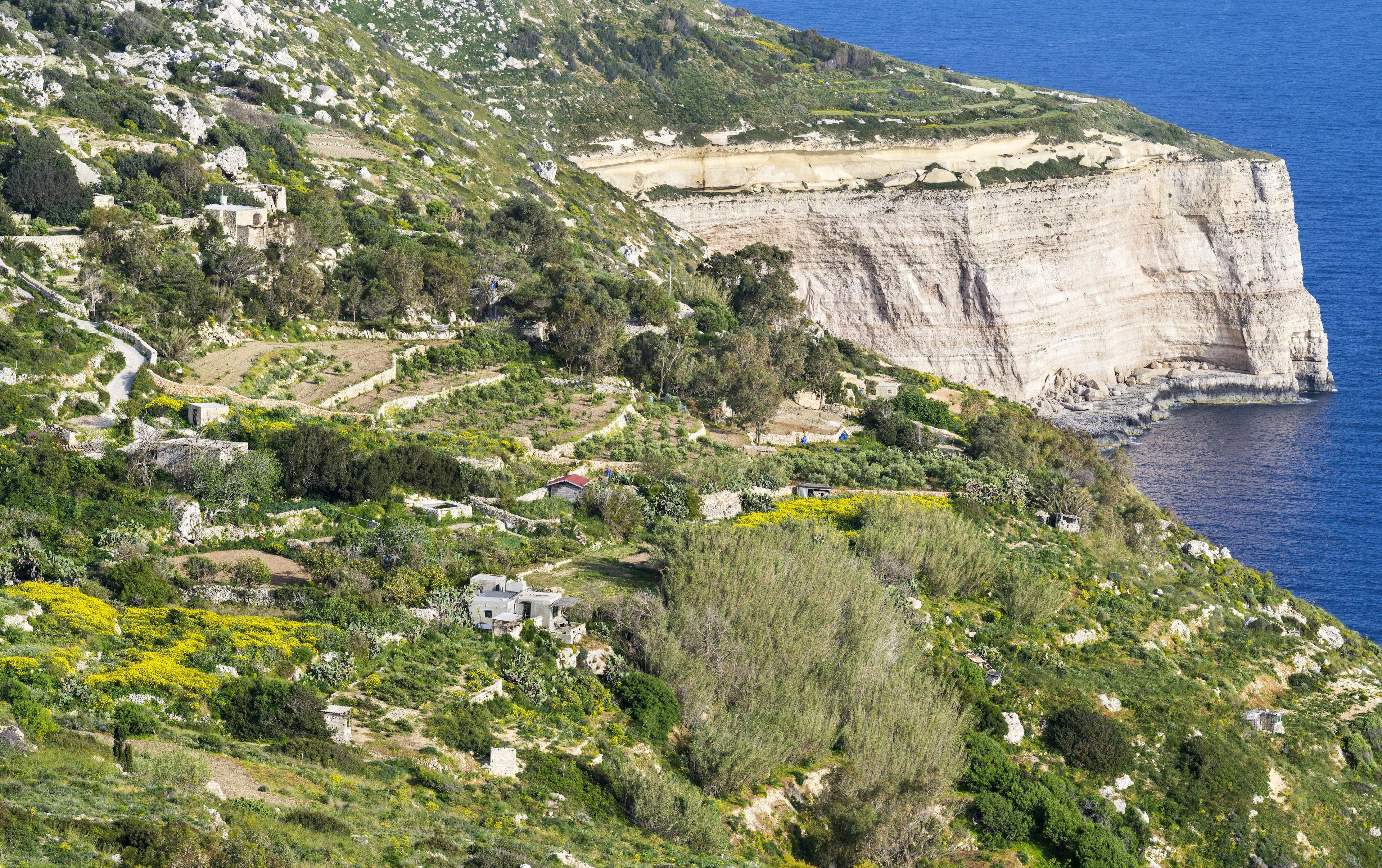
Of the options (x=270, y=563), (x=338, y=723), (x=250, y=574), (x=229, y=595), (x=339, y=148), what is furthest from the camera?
(x=339, y=148)

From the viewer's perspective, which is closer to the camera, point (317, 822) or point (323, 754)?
point (317, 822)

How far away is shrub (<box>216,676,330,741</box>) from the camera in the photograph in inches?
881

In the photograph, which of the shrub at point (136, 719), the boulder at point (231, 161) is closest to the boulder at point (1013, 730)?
the shrub at point (136, 719)

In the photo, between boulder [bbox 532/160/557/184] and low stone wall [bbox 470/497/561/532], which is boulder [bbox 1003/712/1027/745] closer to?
low stone wall [bbox 470/497/561/532]

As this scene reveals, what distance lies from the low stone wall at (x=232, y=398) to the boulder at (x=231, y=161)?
674 inches

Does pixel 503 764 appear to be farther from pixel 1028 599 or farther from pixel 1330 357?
pixel 1330 357

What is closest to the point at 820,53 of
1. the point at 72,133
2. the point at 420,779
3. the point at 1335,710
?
the point at 72,133

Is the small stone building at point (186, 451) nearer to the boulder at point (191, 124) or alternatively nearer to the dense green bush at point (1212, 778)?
the dense green bush at point (1212, 778)

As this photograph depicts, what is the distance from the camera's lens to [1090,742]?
30109mm

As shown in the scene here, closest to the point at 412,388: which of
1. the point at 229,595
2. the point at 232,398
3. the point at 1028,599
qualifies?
the point at 232,398

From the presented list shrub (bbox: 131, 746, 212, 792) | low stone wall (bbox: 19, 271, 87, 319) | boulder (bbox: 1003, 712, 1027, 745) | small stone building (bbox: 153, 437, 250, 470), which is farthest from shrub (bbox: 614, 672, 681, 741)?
low stone wall (bbox: 19, 271, 87, 319)

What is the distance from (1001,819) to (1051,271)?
5993 centimetres

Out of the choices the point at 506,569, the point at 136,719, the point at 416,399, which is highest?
the point at 416,399

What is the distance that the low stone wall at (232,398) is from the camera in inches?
1505
